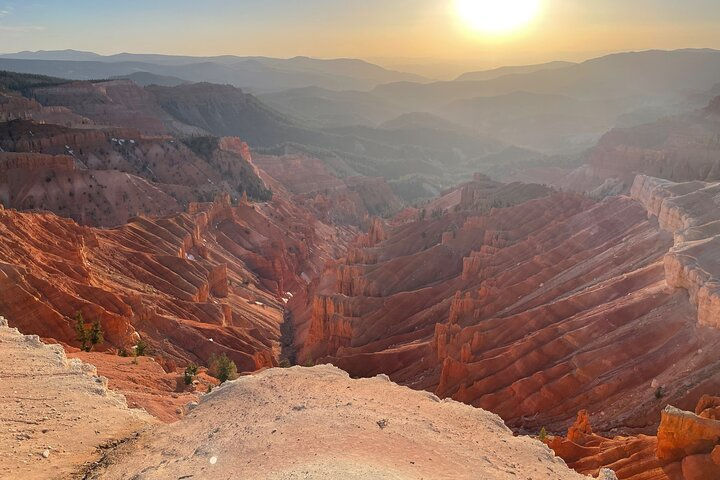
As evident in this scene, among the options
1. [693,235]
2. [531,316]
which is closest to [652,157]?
[693,235]

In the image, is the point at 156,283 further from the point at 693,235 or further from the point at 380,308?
the point at 693,235

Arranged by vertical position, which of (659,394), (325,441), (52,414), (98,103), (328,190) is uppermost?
(98,103)

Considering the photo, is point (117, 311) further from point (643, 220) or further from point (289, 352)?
point (643, 220)

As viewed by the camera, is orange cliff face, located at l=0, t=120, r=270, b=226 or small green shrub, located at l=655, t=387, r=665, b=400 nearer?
small green shrub, located at l=655, t=387, r=665, b=400

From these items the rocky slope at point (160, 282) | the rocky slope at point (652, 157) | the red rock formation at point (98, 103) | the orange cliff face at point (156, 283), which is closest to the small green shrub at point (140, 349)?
the rocky slope at point (160, 282)

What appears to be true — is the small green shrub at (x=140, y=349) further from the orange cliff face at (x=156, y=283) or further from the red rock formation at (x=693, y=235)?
the red rock formation at (x=693, y=235)

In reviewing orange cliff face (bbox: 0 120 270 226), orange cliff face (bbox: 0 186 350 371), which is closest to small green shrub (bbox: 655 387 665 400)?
orange cliff face (bbox: 0 186 350 371)

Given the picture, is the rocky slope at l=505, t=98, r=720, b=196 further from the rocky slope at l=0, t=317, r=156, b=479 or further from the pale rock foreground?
the rocky slope at l=0, t=317, r=156, b=479
